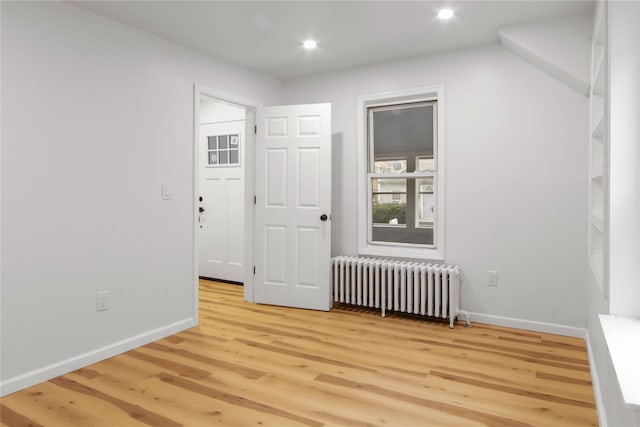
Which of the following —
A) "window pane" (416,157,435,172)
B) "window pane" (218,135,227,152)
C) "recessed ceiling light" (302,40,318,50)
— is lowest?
"window pane" (416,157,435,172)

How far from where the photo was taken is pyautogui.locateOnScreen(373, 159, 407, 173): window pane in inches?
166

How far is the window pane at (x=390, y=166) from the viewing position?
4215 millimetres

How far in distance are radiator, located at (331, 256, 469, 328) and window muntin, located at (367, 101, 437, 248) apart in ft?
1.18

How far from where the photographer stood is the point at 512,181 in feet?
11.5

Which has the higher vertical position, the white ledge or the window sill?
the window sill

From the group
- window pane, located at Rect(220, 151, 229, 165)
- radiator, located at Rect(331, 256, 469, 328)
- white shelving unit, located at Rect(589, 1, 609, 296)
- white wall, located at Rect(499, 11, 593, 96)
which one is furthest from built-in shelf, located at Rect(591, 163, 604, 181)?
window pane, located at Rect(220, 151, 229, 165)

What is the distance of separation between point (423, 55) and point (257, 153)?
6.21 ft

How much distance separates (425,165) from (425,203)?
0.37 meters

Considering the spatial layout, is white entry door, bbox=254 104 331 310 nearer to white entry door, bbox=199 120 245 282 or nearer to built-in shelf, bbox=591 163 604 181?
white entry door, bbox=199 120 245 282

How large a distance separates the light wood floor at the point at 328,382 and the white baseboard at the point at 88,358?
0.06 metres

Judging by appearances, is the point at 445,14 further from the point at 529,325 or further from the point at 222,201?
the point at 222,201

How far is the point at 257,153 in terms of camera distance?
14.3 ft

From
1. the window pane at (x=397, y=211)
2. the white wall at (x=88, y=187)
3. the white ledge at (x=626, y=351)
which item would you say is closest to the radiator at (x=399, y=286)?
the window pane at (x=397, y=211)

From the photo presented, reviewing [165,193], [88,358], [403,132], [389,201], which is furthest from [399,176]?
[88,358]
